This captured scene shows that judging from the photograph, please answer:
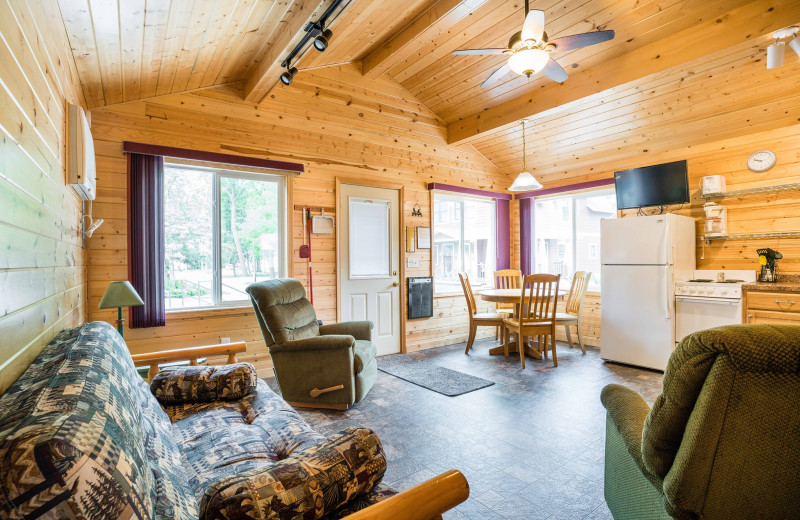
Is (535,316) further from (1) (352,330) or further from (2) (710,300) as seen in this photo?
(1) (352,330)

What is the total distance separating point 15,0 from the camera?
1.25 m

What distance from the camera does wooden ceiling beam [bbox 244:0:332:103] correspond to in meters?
2.52

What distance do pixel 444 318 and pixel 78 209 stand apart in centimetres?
416

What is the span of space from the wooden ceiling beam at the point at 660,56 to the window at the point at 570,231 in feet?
5.47

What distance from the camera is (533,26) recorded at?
2.50 meters

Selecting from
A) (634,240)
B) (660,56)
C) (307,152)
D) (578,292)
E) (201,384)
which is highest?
(660,56)

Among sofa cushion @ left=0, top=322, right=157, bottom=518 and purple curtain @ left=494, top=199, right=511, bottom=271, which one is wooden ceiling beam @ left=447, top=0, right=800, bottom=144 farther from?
sofa cushion @ left=0, top=322, right=157, bottom=518

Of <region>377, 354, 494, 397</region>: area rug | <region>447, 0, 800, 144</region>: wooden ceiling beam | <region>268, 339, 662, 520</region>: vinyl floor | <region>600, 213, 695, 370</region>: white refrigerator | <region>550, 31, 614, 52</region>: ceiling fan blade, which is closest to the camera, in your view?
<region>268, 339, 662, 520</region>: vinyl floor

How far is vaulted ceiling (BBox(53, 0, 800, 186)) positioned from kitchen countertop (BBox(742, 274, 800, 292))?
1.45 m

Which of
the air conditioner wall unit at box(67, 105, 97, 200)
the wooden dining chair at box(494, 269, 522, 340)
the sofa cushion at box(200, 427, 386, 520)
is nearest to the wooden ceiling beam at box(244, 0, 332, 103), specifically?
the air conditioner wall unit at box(67, 105, 97, 200)

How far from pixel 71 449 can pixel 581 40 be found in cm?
318

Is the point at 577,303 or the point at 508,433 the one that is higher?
the point at 577,303

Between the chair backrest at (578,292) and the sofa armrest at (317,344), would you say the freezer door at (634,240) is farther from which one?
the sofa armrest at (317,344)

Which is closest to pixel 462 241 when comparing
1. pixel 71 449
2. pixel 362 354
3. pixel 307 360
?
pixel 362 354
